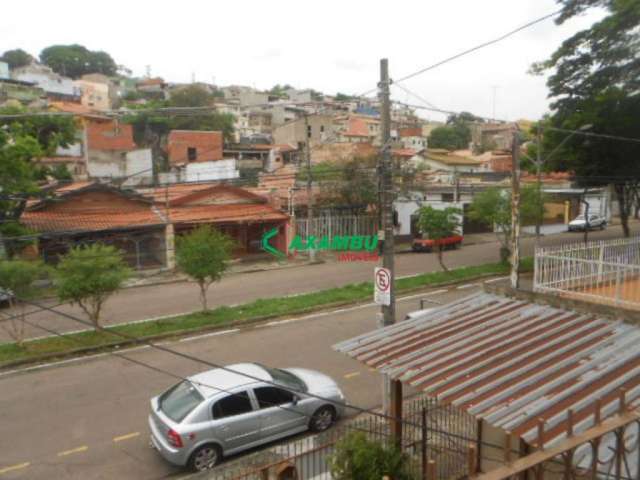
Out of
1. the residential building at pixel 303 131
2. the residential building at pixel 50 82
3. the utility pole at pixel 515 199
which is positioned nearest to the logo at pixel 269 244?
the utility pole at pixel 515 199

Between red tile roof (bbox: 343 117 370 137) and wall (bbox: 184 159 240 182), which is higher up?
red tile roof (bbox: 343 117 370 137)

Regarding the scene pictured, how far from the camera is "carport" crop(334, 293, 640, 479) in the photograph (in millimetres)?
4535

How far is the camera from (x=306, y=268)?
2777cm

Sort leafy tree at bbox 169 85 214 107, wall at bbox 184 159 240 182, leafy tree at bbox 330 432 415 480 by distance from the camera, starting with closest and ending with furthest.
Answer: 1. leafy tree at bbox 330 432 415 480
2. wall at bbox 184 159 240 182
3. leafy tree at bbox 169 85 214 107

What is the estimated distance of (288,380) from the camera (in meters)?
9.70

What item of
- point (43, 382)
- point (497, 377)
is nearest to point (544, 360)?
point (497, 377)

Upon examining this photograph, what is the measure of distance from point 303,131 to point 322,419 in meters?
49.7

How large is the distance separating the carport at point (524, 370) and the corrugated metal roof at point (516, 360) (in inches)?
0.5

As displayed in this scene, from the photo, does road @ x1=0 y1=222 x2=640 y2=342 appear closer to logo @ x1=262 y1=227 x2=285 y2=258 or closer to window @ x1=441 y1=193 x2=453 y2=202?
logo @ x1=262 y1=227 x2=285 y2=258

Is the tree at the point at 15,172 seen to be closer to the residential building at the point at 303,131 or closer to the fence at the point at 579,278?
the fence at the point at 579,278

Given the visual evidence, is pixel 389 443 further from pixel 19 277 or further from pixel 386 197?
pixel 19 277

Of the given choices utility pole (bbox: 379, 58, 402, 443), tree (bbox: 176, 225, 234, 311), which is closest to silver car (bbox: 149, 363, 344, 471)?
utility pole (bbox: 379, 58, 402, 443)

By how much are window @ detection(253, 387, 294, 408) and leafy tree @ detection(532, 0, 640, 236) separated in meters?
16.5

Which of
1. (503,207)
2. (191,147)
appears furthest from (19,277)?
(191,147)
